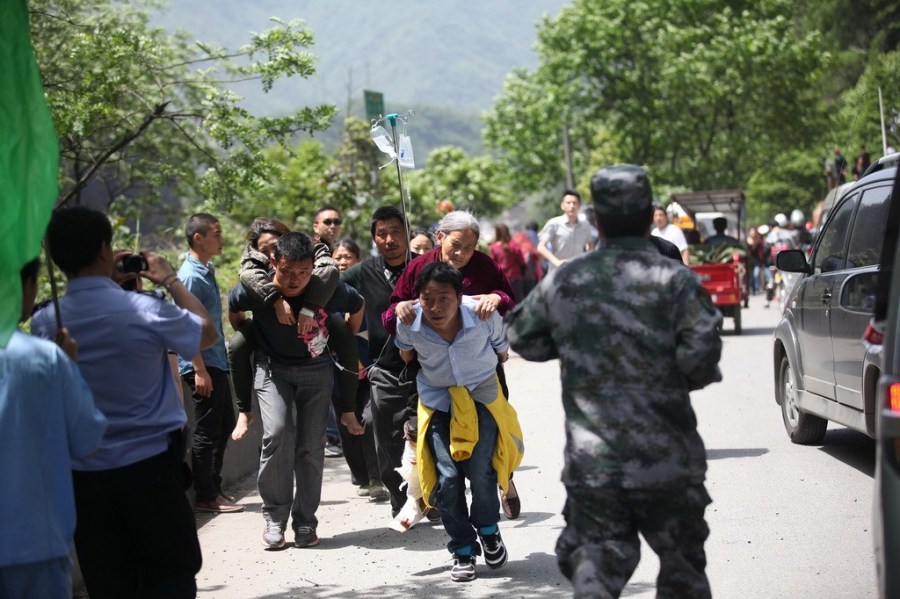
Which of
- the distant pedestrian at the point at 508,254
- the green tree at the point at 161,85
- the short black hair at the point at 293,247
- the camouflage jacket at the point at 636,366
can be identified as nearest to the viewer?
the camouflage jacket at the point at 636,366

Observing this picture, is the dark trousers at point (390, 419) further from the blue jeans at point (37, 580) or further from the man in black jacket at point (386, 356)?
the blue jeans at point (37, 580)

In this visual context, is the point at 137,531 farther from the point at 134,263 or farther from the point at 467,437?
the point at 467,437

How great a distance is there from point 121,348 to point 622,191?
1.91m

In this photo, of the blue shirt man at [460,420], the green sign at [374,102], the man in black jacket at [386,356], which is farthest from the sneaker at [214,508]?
the green sign at [374,102]

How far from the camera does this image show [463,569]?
6738mm

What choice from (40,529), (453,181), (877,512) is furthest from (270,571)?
(453,181)

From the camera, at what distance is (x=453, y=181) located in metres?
85.8

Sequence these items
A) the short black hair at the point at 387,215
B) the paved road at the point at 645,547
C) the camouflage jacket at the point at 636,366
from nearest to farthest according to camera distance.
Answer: the camouflage jacket at the point at 636,366 < the paved road at the point at 645,547 < the short black hair at the point at 387,215

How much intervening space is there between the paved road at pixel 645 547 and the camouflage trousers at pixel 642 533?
5.92 feet

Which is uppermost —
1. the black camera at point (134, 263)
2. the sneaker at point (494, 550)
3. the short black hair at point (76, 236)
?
the short black hair at point (76, 236)

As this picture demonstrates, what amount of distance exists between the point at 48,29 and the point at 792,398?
9403 millimetres

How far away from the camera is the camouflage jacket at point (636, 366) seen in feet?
14.2

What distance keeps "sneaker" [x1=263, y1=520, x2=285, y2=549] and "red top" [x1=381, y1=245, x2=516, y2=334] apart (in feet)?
4.97

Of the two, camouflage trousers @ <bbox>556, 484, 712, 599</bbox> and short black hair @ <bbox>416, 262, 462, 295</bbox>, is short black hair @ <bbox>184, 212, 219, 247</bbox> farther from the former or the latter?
camouflage trousers @ <bbox>556, 484, 712, 599</bbox>
